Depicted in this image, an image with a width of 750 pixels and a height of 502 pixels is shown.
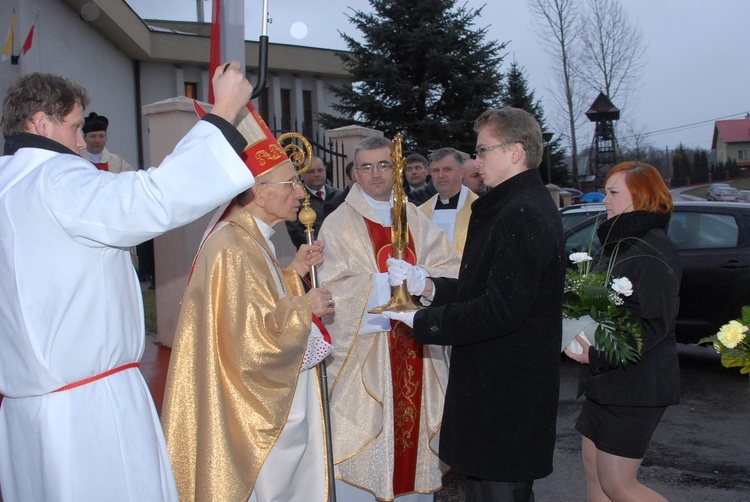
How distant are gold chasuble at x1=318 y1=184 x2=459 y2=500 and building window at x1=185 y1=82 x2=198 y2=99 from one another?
59.0 feet

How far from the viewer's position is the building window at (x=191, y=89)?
842 inches

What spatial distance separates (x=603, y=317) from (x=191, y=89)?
2011 cm

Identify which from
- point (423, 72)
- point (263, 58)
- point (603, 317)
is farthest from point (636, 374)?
point (423, 72)

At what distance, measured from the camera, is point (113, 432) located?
2314mm

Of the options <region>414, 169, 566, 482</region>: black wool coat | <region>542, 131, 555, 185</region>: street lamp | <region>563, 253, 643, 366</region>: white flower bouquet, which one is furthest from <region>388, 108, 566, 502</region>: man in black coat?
<region>542, 131, 555, 185</region>: street lamp

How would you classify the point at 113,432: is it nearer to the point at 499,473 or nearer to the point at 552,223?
the point at 499,473

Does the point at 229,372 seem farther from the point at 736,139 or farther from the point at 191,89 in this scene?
the point at 736,139

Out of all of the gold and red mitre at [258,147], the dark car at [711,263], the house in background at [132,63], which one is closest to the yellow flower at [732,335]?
the gold and red mitre at [258,147]

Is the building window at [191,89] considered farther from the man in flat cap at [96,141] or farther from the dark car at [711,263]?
the dark car at [711,263]

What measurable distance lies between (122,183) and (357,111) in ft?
55.2

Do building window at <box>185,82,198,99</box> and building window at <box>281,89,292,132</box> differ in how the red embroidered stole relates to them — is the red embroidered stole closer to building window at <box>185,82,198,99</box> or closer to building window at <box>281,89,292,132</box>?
building window at <box>185,82,198,99</box>

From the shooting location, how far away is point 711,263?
7.66 meters

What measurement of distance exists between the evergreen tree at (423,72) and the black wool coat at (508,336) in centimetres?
1492

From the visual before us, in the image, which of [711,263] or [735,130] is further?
[735,130]
